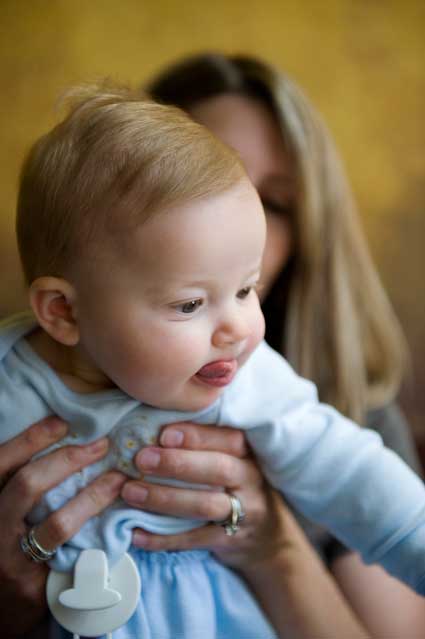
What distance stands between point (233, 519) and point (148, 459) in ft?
0.46

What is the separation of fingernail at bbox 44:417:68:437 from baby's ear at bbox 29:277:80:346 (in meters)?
0.11

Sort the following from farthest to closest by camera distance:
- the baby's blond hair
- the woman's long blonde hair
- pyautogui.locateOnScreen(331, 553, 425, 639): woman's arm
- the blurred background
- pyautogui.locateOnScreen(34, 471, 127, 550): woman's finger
Answer: the blurred background < the woman's long blonde hair < pyautogui.locateOnScreen(331, 553, 425, 639): woman's arm < pyautogui.locateOnScreen(34, 471, 127, 550): woman's finger < the baby's blond hair

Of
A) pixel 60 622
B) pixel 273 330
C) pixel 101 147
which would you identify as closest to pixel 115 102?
pixel 101 147

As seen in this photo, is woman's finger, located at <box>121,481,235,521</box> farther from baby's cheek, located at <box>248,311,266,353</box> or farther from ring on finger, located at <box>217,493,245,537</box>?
baby's cheek, located at <box>248,311,266,353</box>

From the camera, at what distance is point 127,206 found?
547 millimetres

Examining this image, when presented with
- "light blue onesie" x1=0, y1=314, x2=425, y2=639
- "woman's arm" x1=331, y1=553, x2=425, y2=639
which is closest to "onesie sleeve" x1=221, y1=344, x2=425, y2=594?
"light blue onesie" x1=0, y1=314, x2=425, y2=639

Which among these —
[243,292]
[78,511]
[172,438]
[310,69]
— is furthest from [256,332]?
[310,69]

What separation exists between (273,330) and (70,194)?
689 mm

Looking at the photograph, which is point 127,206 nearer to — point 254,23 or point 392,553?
point 392,553

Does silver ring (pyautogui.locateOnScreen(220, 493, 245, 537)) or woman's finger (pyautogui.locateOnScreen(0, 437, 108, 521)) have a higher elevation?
woman's finger (pyautogui.locateOnScreen(0, 437, 108, 521))

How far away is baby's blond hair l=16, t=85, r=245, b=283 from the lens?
21.5 inches

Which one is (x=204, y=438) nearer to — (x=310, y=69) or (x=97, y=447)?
(x=97, y=447)

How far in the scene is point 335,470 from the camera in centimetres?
69

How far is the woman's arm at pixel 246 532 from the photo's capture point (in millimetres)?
697
